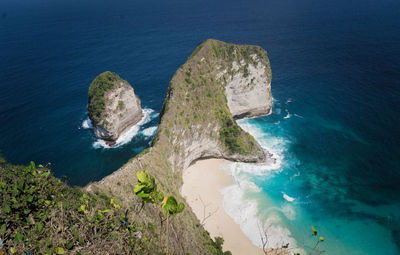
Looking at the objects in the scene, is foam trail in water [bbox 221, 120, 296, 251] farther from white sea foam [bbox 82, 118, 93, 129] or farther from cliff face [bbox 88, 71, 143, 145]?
white sea foam [bbox 82, 118, 93, 129]

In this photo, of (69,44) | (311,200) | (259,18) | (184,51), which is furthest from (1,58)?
(259,18)

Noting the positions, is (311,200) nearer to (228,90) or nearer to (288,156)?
(288,156)

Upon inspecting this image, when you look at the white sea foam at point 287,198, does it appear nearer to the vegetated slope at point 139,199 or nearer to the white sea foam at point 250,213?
the white sea foam at point 250,213

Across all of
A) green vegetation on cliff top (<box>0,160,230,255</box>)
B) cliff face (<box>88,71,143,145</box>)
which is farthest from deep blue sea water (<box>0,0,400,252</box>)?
green vegetation on cliff top (<box>0,160,230,255</box>)

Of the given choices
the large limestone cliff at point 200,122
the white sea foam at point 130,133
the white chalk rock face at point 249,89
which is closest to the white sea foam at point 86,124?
the white sea foam at point 130,133

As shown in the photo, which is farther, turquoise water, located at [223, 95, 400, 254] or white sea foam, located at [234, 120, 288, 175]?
white sea foam, located at [234, 120, 288, 175]
